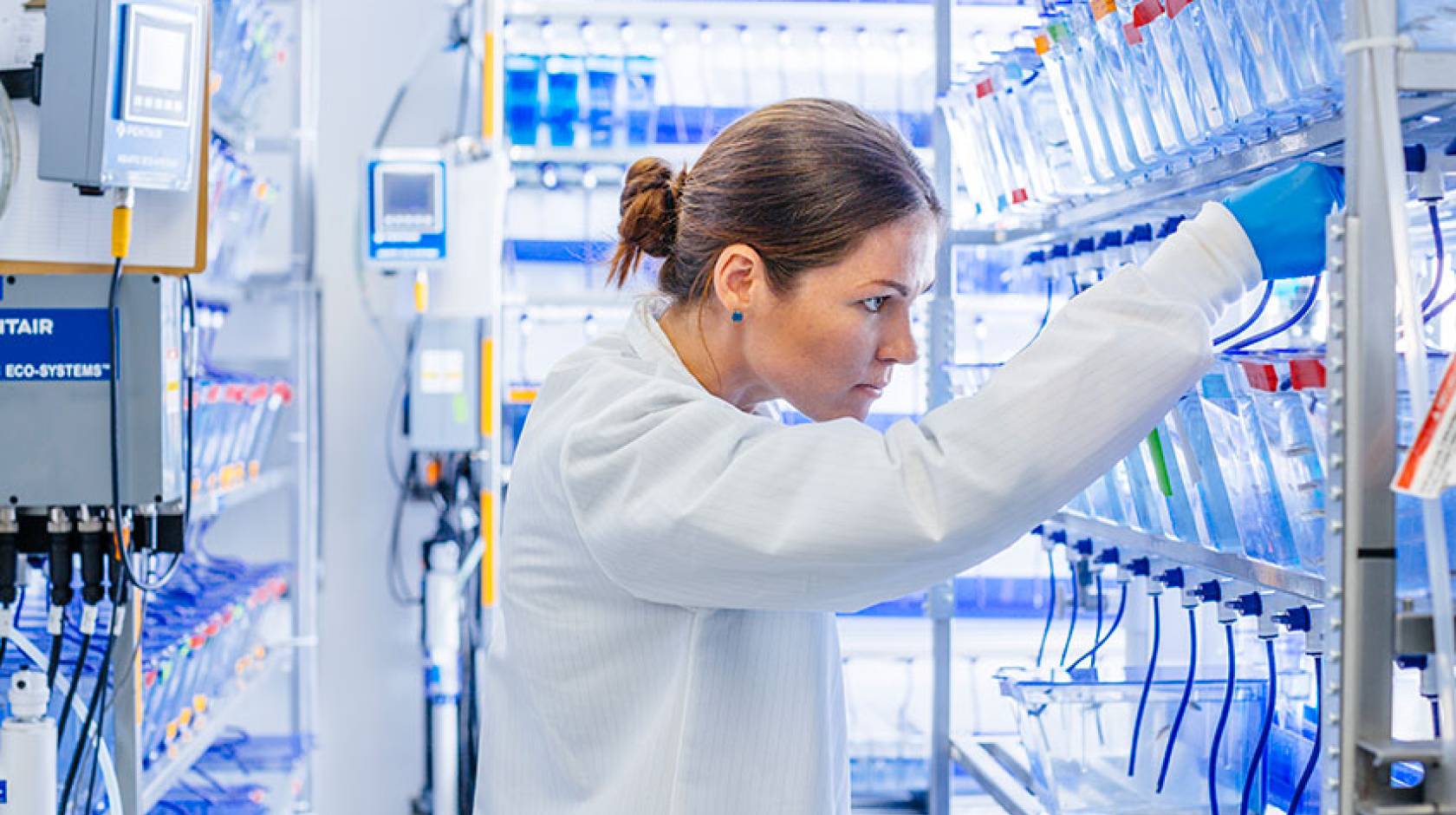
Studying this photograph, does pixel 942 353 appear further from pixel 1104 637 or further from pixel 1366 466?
pixel 1366 466

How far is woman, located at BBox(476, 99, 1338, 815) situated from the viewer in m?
1.16

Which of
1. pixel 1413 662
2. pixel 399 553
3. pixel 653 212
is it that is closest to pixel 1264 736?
pixel 1413 662

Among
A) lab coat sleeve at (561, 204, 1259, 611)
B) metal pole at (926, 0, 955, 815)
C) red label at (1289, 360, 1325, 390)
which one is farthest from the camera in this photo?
metal pole at (926, 0, 955, 815)

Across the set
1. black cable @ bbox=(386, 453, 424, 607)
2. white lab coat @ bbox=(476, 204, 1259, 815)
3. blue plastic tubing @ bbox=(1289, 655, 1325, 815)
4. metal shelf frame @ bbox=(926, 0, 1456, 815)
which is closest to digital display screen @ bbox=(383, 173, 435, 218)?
black cable @ bbox=(386, 453, 424, 607)

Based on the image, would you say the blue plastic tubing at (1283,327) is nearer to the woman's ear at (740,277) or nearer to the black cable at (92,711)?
the woman's ear at (740,277)

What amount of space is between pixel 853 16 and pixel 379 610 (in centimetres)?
220

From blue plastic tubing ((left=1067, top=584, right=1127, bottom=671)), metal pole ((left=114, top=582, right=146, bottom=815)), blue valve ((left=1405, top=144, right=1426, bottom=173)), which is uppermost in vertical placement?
blue valve ((left=1405, top=144, right=1426, bottom=173))

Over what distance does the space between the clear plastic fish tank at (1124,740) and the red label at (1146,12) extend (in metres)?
0.79

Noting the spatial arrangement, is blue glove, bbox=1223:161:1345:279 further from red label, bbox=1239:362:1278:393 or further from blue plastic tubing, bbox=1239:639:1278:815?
blue plastic tubing, bbox=1239:639:1278:815

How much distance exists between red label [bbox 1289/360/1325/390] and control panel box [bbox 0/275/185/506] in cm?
153

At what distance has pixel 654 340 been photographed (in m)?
1.47

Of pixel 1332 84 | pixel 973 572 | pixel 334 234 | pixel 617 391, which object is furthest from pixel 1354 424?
pixel 334 234

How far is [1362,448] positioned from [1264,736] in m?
0.56

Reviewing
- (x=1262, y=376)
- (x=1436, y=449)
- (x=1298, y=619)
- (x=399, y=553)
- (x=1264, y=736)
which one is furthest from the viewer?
(x=399, y=553)
